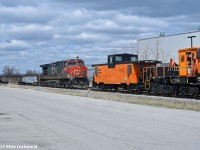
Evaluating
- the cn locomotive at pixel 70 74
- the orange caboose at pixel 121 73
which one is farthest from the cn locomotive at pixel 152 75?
the cn locomotive at pixel 70 74

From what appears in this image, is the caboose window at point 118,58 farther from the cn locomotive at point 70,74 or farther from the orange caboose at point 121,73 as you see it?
the cn locomotive at point 70,74

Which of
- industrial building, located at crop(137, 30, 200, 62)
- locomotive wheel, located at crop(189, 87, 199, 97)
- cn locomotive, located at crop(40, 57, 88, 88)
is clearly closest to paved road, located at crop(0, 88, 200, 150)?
locomotive wheel, located at crop(189, 87, 199, 97)

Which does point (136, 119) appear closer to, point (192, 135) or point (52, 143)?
point (192, 135)

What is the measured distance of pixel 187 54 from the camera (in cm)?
2675

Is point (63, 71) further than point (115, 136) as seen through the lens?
Yes

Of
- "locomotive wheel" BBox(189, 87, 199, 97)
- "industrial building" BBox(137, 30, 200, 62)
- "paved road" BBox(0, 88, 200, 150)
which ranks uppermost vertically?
"industrial building" BBox(137, 30, 200, 62)

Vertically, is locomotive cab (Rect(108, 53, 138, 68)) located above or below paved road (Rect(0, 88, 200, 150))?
above

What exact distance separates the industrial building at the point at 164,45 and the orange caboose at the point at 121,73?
77.8ft

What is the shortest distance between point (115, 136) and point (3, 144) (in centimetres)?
310

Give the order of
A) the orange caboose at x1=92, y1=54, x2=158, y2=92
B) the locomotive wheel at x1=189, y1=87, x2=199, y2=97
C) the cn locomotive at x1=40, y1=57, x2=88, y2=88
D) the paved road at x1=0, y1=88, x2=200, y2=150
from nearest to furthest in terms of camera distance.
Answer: the paved road at x1=0, y1=88, x2=200, y2=150
the locomotive wheel at x1=189, y1=87, x2=199, y2=97
the orange caboose at x1=92, y1=54, x2=158, y2=92
the cn locomotive at x1=40, y1=57, x2=88, y2=88

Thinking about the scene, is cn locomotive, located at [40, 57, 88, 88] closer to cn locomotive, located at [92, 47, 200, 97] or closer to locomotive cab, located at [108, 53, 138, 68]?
cn locomotive, located at [92, 47, 200, 97]

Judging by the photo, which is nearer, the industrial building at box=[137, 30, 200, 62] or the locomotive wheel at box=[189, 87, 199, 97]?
the locomotive wheel at box=[189, 87, 199, 97]

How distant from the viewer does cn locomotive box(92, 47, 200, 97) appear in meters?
26.3

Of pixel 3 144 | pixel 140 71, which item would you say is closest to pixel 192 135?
pixel 3 144
